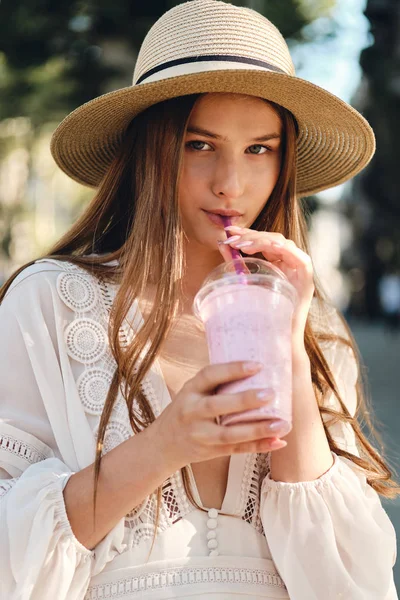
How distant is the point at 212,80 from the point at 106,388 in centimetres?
84

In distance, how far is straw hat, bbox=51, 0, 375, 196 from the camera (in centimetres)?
210

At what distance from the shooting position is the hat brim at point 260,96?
6.91ft

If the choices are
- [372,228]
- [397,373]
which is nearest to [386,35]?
[397,373]

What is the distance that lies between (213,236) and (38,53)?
614 centimetres

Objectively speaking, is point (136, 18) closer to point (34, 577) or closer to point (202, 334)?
point (202, 334)

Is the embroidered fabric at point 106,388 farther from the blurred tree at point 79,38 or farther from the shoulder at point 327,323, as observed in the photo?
the blurred tree at point 79,38

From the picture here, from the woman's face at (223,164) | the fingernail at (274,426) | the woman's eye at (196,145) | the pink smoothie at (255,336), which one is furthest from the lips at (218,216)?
the fingernail at (274,426)

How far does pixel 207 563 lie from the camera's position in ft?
6.14

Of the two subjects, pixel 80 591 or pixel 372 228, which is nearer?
pixel 80 591

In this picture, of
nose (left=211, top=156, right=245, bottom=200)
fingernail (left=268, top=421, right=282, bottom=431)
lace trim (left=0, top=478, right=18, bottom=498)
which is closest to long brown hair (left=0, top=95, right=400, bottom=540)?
nose (left=211, top=156, right=245, bottom=200)

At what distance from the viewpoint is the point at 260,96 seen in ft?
7.16

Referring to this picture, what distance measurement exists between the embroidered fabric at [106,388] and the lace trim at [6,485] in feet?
0.72

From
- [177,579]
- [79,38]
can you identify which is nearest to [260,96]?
[177,579]

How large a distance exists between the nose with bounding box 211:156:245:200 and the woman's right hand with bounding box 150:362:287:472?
720mm
